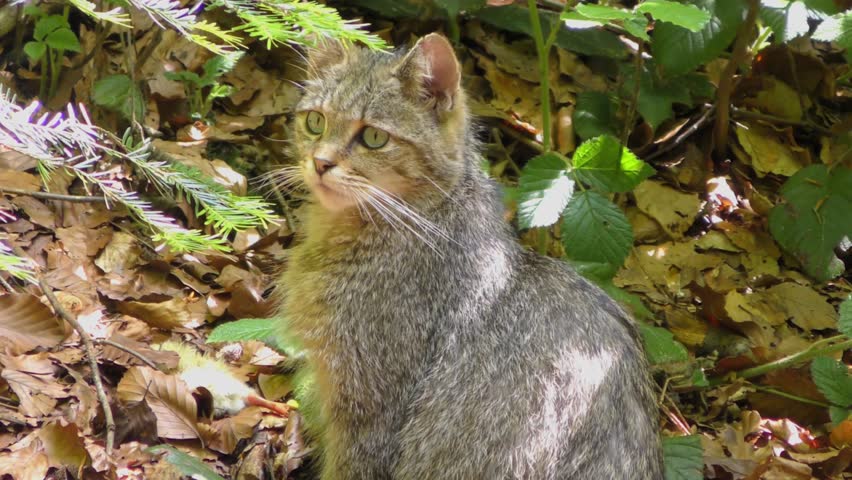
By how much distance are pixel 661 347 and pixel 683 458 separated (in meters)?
0.57

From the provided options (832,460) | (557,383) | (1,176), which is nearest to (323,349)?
(557,383)

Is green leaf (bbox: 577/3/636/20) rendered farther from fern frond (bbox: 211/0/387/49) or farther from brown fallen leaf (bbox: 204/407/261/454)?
brown fallen leaf (bbox: 204/407/261/454)

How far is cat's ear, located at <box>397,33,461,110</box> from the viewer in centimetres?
333

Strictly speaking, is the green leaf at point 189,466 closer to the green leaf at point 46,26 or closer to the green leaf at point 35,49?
the green leaf at point 35,49

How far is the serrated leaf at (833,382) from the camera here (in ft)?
13.7

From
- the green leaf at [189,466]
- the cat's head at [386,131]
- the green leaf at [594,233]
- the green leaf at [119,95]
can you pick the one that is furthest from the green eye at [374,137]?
the green leaf at [119,95]

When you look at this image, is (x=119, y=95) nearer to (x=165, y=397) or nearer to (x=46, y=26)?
(x=46, y=26)

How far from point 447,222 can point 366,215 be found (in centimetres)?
32

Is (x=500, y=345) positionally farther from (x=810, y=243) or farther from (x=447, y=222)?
(x=810, y=243)

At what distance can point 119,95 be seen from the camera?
485 cm

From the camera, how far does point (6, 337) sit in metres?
3.69

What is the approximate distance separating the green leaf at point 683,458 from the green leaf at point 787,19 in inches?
85.0

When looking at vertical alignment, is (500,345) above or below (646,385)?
above

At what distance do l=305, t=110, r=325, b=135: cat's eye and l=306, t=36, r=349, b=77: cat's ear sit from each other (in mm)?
251
